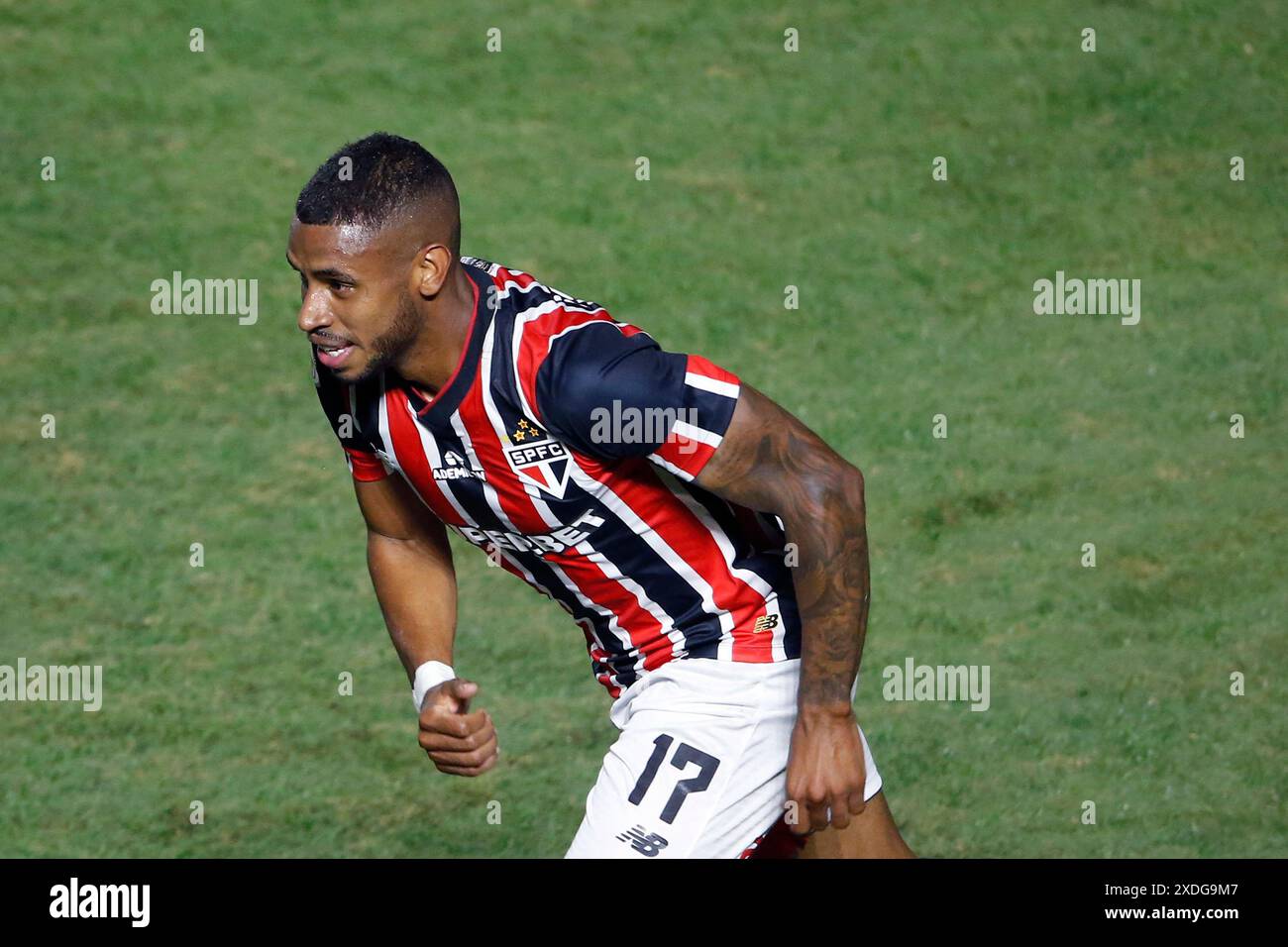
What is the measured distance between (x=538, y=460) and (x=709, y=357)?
21.5 ft

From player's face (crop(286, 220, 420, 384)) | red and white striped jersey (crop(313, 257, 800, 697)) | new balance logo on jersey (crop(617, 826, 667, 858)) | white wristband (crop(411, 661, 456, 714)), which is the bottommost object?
new balance logo on jersey (crop(617, 826, 667, 858))

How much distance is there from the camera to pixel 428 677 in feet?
17.1

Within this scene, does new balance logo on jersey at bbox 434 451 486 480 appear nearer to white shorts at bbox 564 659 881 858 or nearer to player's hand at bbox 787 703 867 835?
white shorts at bbox 564 659 881 858

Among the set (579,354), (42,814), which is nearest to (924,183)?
(42,814)

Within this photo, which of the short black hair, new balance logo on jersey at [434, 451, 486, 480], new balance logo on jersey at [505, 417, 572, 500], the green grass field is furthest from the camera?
the green grass field

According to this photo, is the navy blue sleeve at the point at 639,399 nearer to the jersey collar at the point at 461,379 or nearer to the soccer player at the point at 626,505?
the soccer player at the point at 626,505

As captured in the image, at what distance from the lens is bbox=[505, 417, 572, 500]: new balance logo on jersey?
4.70m

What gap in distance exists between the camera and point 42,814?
285 inches

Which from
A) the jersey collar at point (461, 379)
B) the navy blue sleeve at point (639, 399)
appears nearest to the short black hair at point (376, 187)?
the jersey collar at point (461, 379)

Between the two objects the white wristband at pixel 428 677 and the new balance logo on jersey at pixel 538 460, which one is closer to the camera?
the new balance logo on jersey at pixel 538 460

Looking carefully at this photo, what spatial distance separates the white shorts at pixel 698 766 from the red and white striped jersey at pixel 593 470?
0.09m

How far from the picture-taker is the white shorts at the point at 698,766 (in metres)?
4.77

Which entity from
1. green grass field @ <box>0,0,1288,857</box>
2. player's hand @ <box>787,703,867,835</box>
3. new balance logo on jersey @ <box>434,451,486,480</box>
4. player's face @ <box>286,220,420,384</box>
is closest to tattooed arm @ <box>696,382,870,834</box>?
player's hand @ <box>787,703,867,835</box>

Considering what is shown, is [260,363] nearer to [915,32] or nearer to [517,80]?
[517,80]
